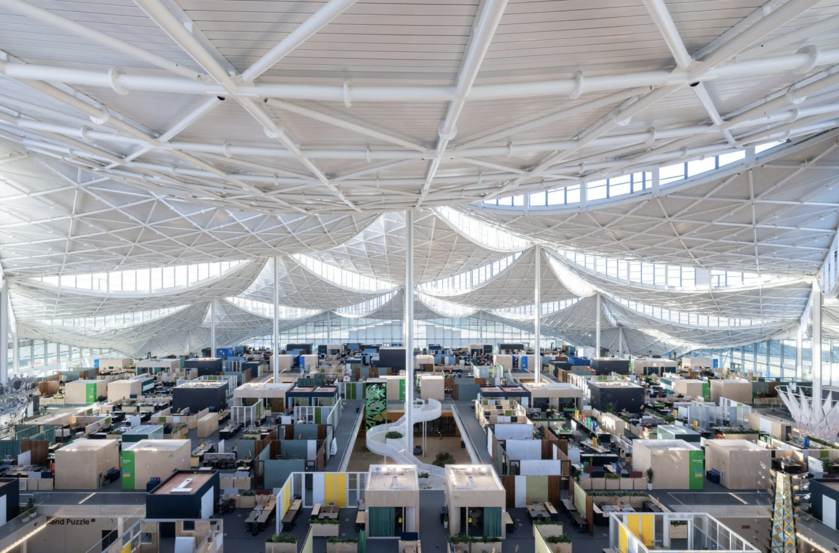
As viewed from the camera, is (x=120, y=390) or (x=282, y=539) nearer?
(x=282, y=539)

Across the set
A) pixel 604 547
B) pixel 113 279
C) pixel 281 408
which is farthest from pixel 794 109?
pixel 113 279

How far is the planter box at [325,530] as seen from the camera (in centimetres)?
1766

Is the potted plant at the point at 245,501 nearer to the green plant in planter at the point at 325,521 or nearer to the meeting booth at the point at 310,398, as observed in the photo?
the green plant in planter at the point at 325,521

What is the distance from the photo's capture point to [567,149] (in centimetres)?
1323

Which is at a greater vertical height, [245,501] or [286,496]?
[286,496]

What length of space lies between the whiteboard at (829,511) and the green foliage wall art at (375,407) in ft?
79.2

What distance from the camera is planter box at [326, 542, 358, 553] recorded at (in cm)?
1639

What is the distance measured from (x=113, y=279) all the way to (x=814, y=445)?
5330cm

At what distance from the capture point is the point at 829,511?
19047 millimetres

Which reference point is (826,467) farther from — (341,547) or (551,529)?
(341,547)

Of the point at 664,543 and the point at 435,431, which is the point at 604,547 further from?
the point at 435,431

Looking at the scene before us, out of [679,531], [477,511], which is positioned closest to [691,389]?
[679,531]

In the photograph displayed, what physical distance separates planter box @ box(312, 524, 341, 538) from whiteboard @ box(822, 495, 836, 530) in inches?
706

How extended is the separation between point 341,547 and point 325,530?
1.51m
